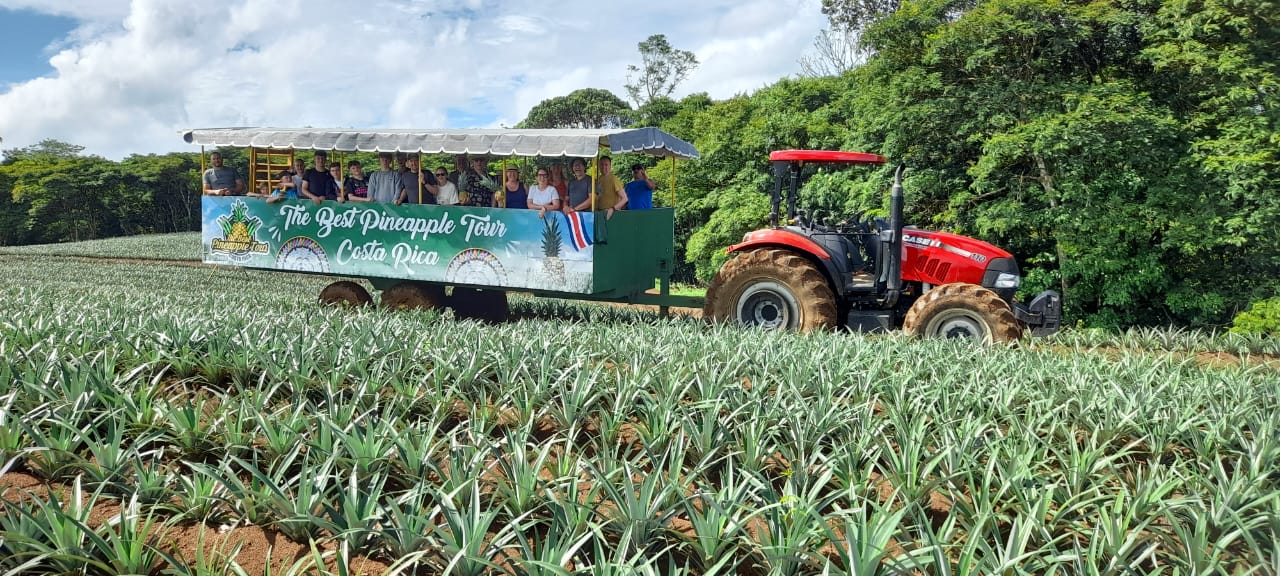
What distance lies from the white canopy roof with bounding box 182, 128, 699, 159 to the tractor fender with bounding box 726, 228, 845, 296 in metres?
1.62

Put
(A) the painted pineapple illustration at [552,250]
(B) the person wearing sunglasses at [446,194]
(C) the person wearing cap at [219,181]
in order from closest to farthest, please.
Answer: (A) the painted pineapple illustration at [552,250], (B) the person wearing sunglasses at [446,194], (C) the person wearing cap at [219,181]

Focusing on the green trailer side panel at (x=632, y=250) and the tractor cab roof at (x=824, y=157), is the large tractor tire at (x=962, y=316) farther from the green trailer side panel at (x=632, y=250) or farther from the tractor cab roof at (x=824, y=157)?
the green trailer side panel at (x=632, y=250)

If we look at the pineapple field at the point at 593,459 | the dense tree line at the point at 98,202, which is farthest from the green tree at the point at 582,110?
the pineapple field at the point at 593,459

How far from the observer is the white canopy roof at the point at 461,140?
8.34 m

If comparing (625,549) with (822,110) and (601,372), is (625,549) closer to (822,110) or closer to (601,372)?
(601,372)

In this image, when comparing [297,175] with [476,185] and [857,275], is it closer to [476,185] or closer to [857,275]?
[476,185]

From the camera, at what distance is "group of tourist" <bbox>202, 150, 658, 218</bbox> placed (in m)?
8.92

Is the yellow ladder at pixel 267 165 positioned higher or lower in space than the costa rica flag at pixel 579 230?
higher

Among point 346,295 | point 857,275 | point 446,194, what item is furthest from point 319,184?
point 857,275

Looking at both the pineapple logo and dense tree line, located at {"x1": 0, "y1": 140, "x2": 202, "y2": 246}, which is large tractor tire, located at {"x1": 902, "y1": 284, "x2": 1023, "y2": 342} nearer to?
the pineapple logo

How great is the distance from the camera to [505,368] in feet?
14.3

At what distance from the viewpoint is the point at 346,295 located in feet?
32.8

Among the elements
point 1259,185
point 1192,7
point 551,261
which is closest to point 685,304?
point 551,261

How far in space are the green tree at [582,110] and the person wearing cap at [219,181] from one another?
3828 cm
